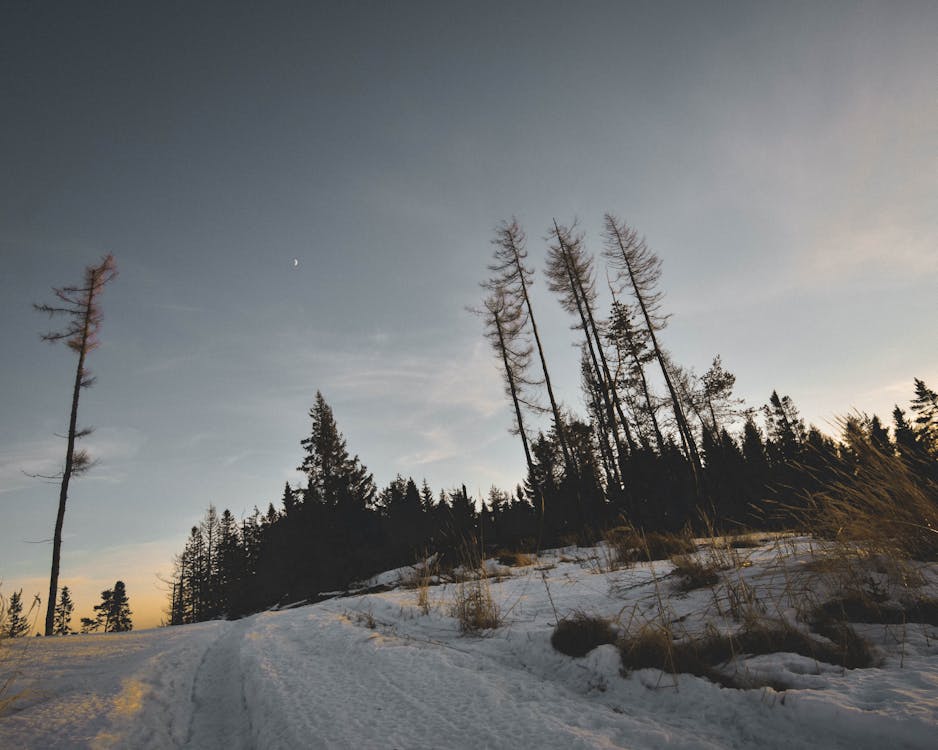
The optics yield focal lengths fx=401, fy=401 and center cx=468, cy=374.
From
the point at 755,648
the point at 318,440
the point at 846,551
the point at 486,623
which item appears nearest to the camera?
the point at 755,648

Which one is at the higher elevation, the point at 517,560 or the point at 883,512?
the point at 883,512

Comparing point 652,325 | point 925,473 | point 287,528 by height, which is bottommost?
point 925,473

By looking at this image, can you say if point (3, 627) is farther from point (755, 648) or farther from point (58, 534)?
A: point (58, 534)

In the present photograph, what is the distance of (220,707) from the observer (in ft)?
6.93

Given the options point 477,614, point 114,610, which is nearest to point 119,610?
point 114,610

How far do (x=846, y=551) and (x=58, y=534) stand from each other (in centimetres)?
1737

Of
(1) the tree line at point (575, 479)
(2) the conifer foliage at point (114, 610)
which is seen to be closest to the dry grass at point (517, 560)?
(1) the tree line at point (575, 479)

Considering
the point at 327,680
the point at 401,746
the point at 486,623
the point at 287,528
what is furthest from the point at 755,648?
the point at 287,528

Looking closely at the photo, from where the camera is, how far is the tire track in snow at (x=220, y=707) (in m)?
1.71

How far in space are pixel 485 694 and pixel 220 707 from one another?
1.53 m

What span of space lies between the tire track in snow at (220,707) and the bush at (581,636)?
4.72 feet

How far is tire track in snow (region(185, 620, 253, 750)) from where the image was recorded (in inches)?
67.2

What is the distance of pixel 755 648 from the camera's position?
1.70m

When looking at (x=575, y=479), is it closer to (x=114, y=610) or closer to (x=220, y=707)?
(x=220, y=707)
